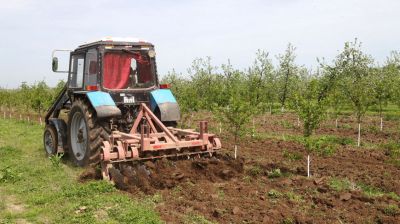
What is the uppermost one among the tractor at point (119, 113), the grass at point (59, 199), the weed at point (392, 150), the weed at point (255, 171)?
the tractor at point (119, 113)

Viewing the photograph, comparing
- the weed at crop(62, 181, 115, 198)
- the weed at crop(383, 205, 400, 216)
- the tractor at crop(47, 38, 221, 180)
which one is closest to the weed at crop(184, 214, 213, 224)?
the weed at crop(62, 181, 115, 198)

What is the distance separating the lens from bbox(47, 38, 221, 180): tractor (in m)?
7.31

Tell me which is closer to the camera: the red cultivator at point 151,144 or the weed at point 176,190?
the weed at point 176,190

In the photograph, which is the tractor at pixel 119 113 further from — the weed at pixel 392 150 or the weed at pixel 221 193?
the weed at pixel 392 150

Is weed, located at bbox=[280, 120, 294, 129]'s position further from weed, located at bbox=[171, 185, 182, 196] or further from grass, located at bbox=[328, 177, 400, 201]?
weed, located at bbox=[171, 185, 182, 196]

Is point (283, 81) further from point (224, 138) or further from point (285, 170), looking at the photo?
point (285, 170)

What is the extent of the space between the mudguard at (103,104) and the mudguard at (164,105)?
3.12ft

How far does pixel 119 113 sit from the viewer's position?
25.3 ft

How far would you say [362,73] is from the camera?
24.1 meters

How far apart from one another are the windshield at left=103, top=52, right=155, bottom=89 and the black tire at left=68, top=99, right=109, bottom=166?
2.28ft

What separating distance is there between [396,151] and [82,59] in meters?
7.84

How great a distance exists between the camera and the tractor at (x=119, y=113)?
7.31 meters

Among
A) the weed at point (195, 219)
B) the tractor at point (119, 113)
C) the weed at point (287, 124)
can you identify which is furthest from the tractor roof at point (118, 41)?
the weed at point (287, 124)

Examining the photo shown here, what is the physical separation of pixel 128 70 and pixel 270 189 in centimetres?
379
